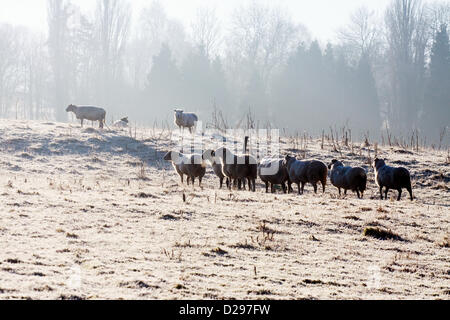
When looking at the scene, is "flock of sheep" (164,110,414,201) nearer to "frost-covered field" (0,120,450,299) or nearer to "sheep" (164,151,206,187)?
"sheep" (164,151,206,187)

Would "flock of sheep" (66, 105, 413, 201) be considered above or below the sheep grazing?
below

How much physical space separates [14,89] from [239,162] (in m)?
56.2

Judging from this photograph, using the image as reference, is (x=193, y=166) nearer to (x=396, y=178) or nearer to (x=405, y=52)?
(x=396, y=178)

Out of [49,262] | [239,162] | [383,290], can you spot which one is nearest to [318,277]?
[383,290]

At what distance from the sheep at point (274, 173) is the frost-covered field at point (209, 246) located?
3.59 m

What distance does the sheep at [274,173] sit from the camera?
18.2 meters

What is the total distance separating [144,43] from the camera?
80.4 metres

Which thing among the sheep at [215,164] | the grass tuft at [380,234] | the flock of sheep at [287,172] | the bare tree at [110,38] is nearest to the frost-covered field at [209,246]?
the grass tuft at [380,234]

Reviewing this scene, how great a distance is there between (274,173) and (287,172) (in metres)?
0.44

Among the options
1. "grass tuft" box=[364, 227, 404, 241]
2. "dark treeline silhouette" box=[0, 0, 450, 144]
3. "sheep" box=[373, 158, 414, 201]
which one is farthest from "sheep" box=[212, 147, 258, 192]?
"dark treeline silhouette" box=[0, 0, 450, 144]

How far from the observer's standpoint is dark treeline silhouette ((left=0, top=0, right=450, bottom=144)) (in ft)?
189

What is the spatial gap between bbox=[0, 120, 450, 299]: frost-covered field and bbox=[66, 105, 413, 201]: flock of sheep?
2520 mm

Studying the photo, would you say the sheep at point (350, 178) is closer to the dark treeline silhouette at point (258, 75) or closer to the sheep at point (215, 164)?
the sheep at point (215, 164)
